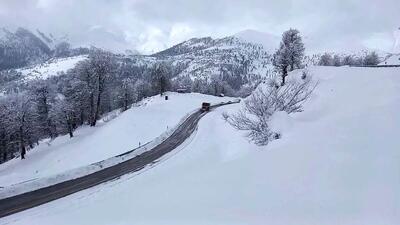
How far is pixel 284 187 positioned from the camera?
1694 centimetres

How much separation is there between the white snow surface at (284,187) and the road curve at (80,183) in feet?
3.83

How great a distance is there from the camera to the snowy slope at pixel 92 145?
3969cm

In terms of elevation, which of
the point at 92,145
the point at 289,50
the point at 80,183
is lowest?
the point at 80,183

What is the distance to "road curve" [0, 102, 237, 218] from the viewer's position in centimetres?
2488

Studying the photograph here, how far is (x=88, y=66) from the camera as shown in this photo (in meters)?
66.6

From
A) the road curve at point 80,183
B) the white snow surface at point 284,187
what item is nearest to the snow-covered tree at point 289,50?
the road curve at point 80,183

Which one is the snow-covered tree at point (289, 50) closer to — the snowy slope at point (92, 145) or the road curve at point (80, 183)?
the snowy slope at point (92, 145)

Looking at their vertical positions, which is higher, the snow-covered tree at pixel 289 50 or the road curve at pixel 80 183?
the snow-covered tree at pixel 289 50

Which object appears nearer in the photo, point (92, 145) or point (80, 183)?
point (80, 183)

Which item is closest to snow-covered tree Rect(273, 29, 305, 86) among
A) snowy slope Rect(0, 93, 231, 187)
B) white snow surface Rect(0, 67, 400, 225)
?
snowy slope Rect(0, 93, 231, 187)

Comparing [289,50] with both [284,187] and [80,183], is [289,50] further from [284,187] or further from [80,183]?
[284,187]

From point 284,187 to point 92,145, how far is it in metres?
35.4

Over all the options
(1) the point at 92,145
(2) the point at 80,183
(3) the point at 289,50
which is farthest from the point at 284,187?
(3) the point at 289,50

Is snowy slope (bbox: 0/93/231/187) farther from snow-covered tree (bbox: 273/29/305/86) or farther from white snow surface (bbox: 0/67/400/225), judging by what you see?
snow-covered tree (bbox: 273/29/305/86)
